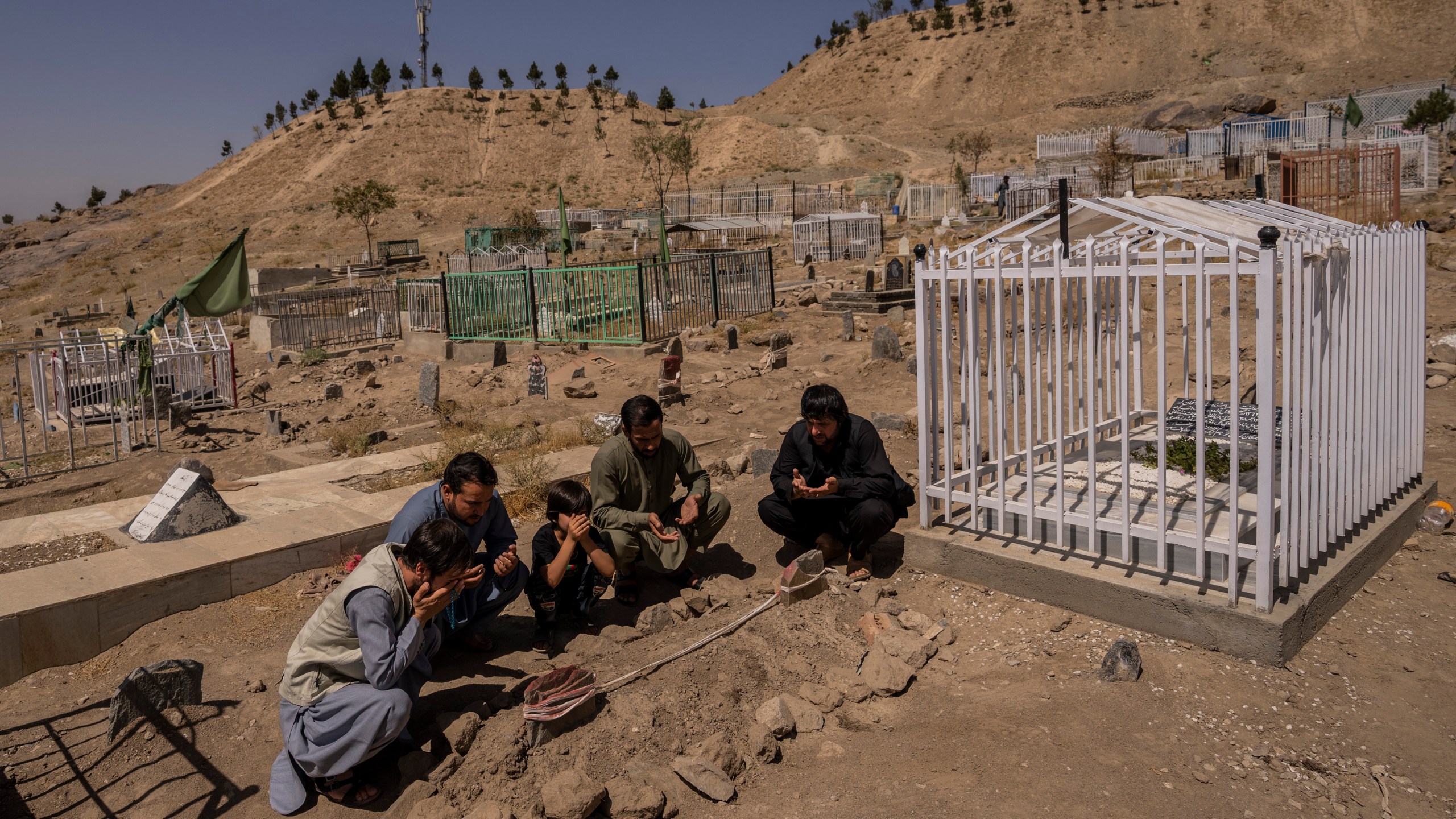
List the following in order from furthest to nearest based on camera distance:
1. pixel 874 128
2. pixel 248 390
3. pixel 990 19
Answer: pixel 990 19, pixel 874 128, pixel 248 390

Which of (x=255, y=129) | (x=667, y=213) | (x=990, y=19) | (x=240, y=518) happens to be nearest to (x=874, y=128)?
(x=990, y=19)

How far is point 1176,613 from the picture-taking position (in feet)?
12.8

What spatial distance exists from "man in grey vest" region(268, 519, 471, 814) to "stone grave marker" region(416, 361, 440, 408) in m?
10.0

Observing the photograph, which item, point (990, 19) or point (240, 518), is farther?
point (990, 19)

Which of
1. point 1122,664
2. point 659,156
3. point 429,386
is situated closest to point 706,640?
point 1122,664

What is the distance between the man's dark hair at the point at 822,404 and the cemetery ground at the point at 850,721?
90 centimetres

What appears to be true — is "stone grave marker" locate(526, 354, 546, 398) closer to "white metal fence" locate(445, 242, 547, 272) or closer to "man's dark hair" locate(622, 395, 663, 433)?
"man's dark hair" locate(622, 395, 663, 433)

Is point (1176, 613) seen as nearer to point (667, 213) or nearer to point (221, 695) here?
point (221, 695)

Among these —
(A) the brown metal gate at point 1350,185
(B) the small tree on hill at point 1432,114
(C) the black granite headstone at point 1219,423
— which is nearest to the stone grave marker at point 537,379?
(C) the black granite headstone at point 1219,423

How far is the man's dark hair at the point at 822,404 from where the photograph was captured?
4.71 metres

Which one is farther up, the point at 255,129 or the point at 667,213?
the point at 255,129

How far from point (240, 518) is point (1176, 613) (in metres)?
5.42

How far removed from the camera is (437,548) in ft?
10.6

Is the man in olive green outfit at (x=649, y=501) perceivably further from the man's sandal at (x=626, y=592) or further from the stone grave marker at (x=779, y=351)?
the stone grave marker at (x=779, y=351)
